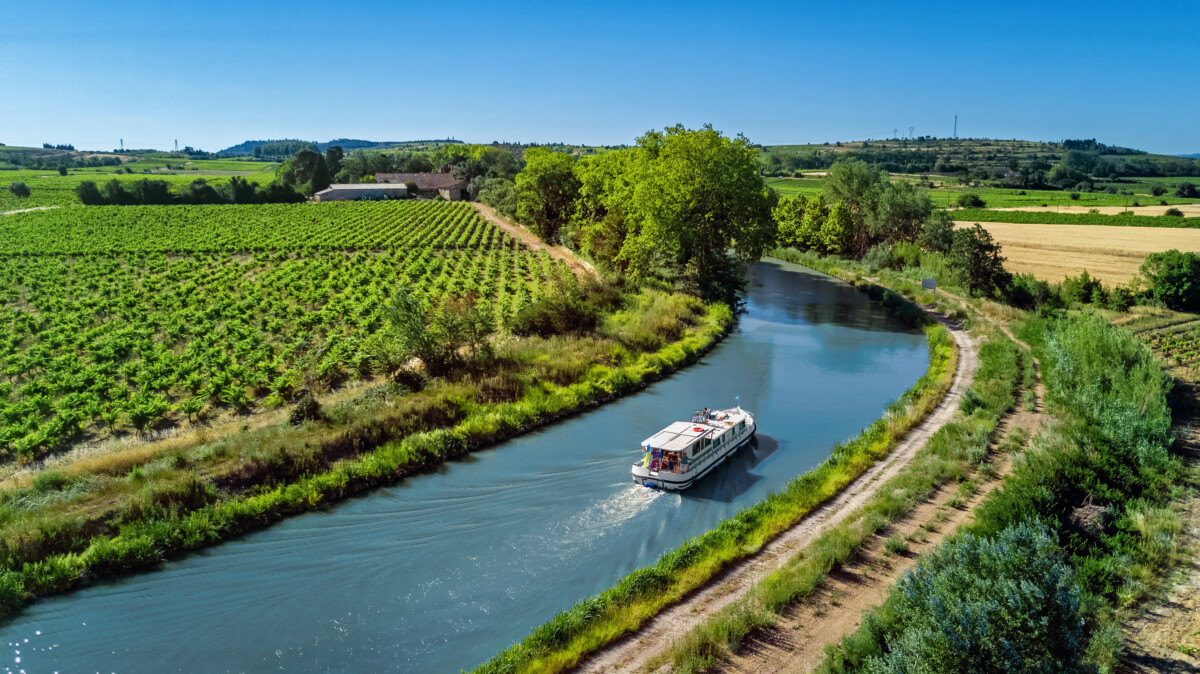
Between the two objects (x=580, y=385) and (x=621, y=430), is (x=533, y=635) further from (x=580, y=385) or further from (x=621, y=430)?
(x=580, y=385)

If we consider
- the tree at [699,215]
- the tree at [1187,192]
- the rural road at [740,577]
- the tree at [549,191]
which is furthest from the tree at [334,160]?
the tree at [1187,192]

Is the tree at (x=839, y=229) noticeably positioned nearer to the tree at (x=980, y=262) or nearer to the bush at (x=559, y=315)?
the tree at (x=980, y=262)

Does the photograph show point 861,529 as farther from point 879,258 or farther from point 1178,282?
point 879,258

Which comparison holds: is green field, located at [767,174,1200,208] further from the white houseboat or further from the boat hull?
the boat hull

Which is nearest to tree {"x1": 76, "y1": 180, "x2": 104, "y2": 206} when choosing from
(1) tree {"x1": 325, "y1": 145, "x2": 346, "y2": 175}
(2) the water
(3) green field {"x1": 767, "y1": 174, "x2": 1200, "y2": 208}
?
(1) tree {"x1": 325, "y1": 145, "x2": 346, "y2": 175}

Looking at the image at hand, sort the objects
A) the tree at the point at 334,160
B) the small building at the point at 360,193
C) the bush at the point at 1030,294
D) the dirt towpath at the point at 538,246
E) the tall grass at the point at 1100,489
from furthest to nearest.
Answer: the tree at the point at 334,160
the small building at the point at 360,193
the dirt towpath at the point at 538,246
the bush at the point at 1030,294
the tall grass at the point at 1100,489
